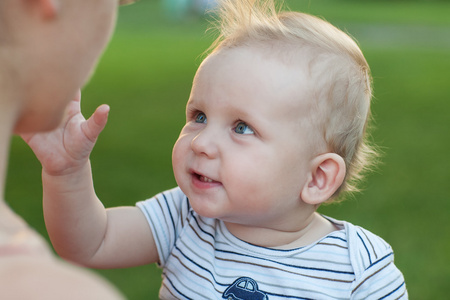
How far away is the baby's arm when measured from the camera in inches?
91.0

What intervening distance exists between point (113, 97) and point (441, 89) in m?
4.47

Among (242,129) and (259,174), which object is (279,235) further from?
(242,129)

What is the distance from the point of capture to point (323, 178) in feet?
7.66

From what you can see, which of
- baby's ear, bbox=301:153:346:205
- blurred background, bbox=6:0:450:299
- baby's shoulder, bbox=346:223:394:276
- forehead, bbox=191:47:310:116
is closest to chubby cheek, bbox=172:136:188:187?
forehead, bbox=191:47:310:116

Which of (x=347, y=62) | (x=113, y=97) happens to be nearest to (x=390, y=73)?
(x=113, y=97)

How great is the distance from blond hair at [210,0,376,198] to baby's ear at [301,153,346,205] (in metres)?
0.04

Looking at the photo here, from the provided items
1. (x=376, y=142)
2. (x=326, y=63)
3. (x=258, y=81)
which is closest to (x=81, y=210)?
(x=258, y=81)

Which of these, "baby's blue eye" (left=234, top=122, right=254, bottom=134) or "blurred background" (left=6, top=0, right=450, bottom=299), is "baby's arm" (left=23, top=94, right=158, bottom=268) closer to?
"baby's blue eye" (left=234, top=122, right=254, bottom=134)

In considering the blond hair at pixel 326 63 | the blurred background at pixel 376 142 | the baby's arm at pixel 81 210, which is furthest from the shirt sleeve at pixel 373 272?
the blurred background at pixel 376 142

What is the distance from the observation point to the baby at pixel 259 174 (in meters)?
2.22

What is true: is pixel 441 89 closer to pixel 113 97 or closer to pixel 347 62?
pixel 113 97

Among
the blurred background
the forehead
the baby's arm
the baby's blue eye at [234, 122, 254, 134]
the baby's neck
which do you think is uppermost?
the forehead

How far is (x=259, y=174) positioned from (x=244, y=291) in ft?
1.24

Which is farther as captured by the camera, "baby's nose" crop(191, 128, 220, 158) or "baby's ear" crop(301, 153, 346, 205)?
"baby's ear" crop(301, 153, 346, 205)
